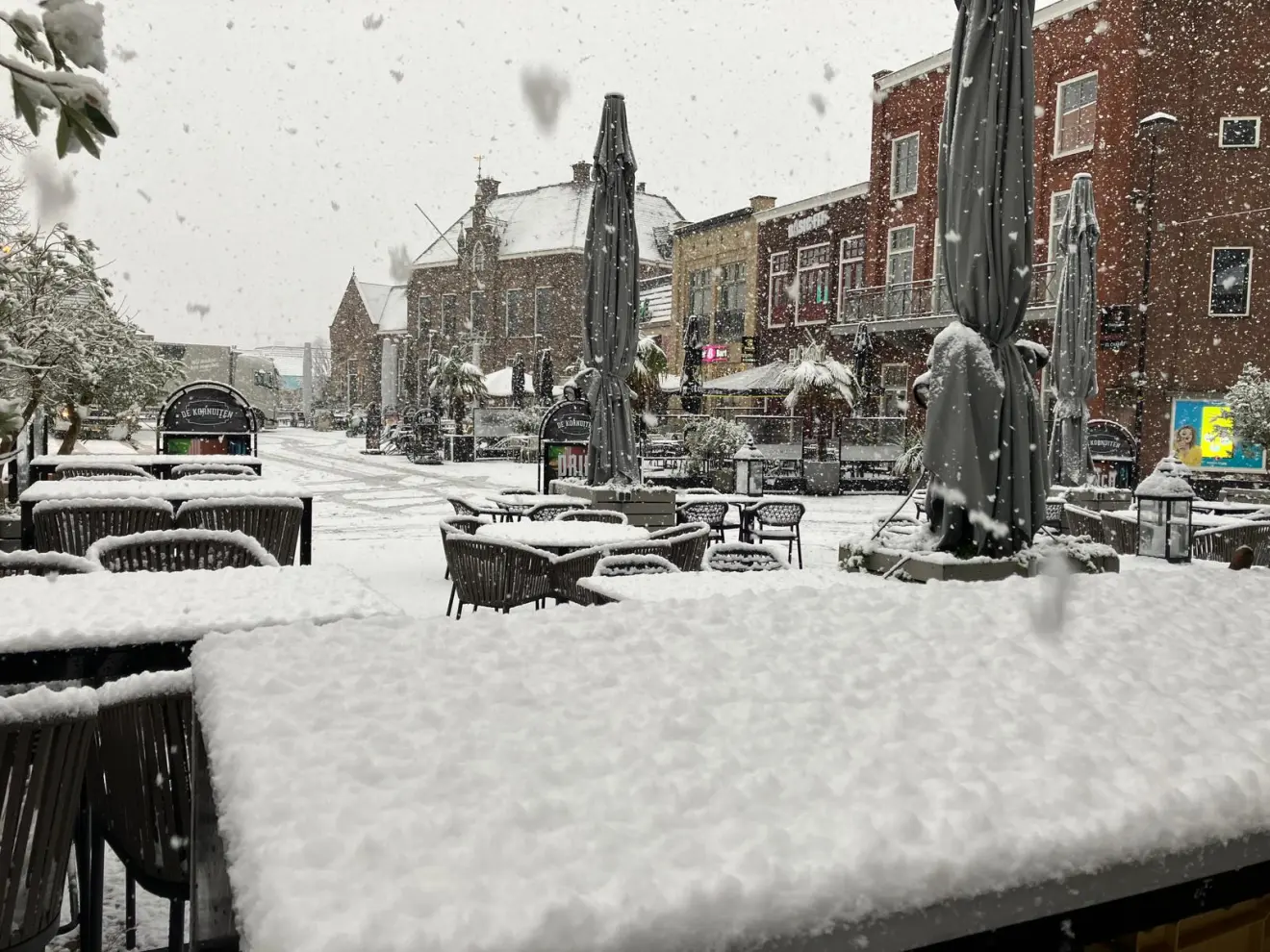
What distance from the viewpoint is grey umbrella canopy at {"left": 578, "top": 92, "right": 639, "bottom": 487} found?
28.7 ft

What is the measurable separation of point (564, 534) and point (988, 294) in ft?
8.97

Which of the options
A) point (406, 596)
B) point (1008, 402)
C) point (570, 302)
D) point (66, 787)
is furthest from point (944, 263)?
point (570, 302)

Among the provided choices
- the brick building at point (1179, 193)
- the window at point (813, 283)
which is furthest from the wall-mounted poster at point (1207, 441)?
the window at point (813, 283)

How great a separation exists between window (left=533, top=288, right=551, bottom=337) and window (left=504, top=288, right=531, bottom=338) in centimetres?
57

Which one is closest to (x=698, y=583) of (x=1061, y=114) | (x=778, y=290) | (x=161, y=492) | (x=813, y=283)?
(x=161, y=492)

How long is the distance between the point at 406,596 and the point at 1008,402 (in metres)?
5.20

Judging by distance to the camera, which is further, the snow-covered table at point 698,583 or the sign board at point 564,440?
the sign board at point 564,440

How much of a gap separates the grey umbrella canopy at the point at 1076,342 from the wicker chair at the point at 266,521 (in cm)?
925

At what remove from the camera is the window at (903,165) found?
24734 mm

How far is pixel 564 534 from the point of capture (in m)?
5.90

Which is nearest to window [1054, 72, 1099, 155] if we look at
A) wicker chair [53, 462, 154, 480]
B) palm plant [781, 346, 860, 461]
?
palm plant [781, 346, 860, 461]

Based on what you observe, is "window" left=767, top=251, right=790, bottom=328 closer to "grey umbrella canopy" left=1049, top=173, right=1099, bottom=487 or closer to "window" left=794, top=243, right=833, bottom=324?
"window" left=794, top=243, right=833, bottom=324

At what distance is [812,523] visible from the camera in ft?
47.6

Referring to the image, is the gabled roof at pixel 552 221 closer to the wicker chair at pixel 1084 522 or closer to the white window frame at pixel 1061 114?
the white window frame at pixel 1061 114
